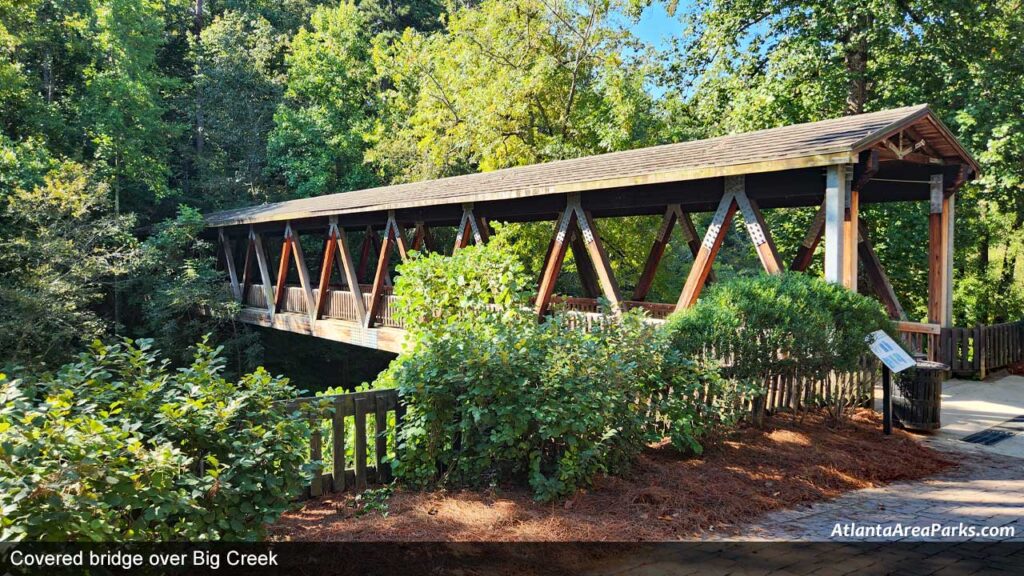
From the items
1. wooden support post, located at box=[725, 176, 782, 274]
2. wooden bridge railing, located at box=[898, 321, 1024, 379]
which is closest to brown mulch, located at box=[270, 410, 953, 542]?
wooden support post, located at box=[725, 176, 782, 274]

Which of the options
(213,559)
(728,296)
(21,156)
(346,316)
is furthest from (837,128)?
(21,156)

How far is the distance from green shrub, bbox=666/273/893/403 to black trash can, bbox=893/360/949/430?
0.74 m

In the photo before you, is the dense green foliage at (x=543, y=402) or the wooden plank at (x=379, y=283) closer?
the dense green foliage at (x=543, y=402)

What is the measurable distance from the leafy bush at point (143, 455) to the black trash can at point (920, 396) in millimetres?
7105

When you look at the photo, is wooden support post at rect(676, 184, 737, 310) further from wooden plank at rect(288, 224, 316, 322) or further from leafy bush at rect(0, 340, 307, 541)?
wooden plank at rect(288, 224, 316, 322)

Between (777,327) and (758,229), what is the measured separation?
6.99 feet

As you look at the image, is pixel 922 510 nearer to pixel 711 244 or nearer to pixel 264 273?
pixel 711 244

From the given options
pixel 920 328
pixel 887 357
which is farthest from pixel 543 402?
pixel 920 328

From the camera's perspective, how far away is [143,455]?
336 centimetres

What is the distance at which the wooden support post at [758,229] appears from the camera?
28.7ft

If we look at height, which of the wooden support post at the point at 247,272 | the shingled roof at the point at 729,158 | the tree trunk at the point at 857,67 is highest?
the tree trunk at the point at 857,67

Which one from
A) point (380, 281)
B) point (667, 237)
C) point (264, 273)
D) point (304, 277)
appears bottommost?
point (380, 281)

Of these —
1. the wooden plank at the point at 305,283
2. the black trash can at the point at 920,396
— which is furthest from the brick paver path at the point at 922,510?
the wooden plank at the point at 305,283

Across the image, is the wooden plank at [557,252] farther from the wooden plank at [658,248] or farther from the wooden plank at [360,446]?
the wooden plank at [360,446]
